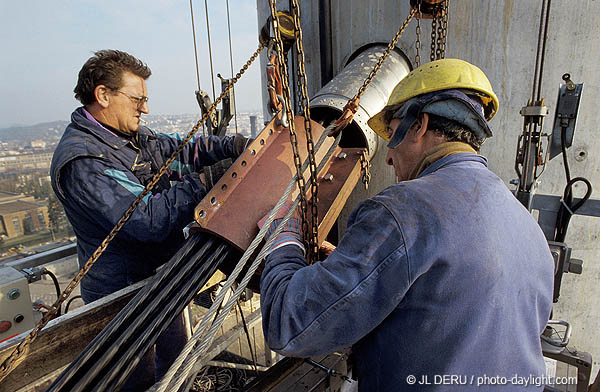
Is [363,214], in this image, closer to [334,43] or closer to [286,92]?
[286,92]

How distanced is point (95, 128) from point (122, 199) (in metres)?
0.57

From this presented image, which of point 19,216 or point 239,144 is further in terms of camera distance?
point 19,216

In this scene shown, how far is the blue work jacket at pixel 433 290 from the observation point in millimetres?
1009

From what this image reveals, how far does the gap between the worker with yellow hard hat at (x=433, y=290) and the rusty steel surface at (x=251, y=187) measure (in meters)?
0.56

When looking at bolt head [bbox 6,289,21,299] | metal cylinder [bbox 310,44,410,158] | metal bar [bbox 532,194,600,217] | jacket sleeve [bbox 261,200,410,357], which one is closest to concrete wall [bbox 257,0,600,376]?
metal bar [bbox 532,194,600,217]

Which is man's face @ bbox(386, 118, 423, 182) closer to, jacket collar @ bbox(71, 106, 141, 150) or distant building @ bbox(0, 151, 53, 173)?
jacket collar @ bbox(71, 106, 141, 150)

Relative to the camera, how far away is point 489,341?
1062 mm

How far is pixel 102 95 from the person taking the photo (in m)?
2.31

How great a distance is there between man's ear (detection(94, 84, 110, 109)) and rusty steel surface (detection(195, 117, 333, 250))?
3.74ft

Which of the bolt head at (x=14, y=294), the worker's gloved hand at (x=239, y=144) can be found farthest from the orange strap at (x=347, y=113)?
the bolt head at (x=14, y=294)

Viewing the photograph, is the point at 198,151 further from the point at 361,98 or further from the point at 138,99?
the point at 361,98

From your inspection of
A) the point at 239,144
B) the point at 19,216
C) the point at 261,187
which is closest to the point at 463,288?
the point at 261,187

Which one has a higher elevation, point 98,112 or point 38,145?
point 98,112

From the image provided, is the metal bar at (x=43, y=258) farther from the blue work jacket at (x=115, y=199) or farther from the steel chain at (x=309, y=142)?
the steel chain at (x=309, y=142)
